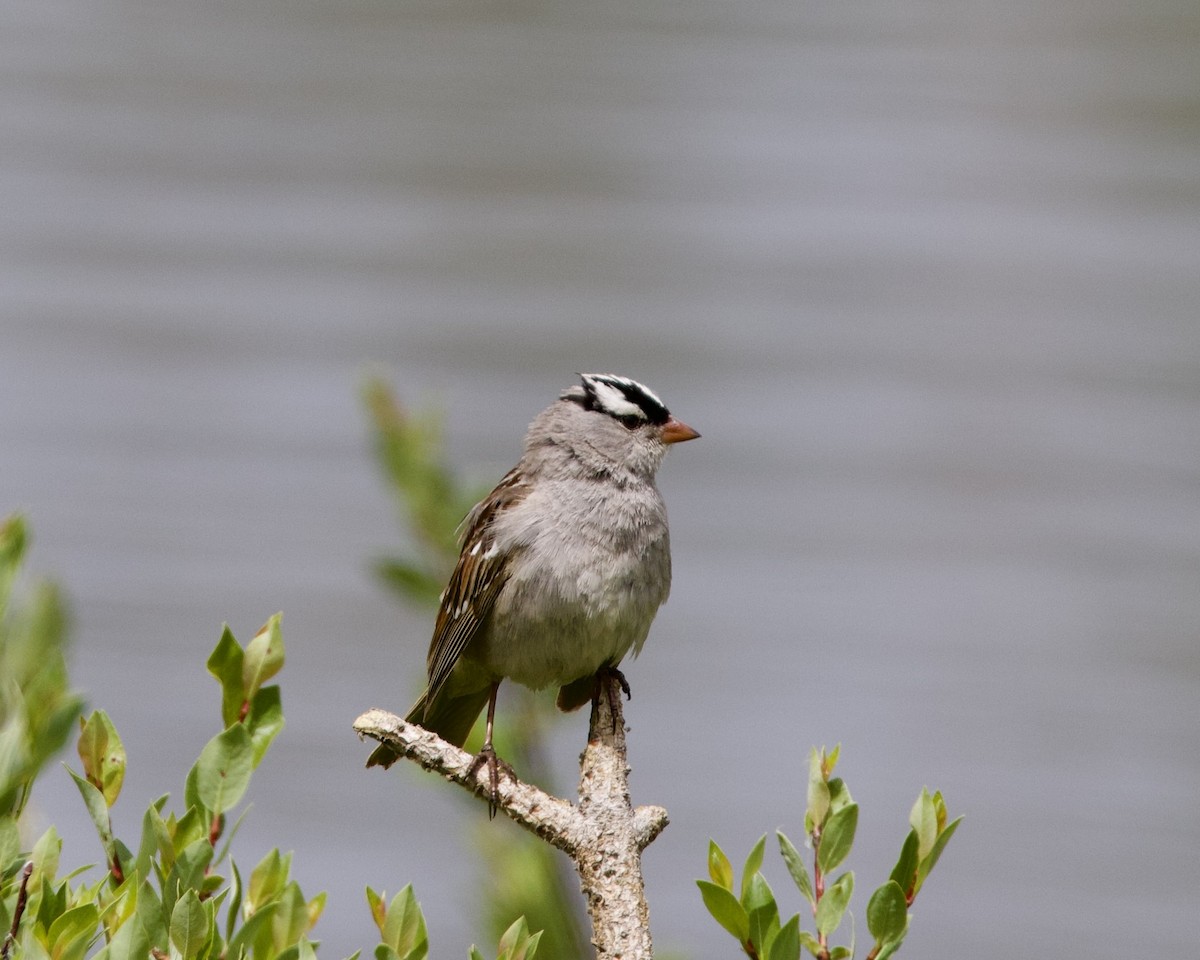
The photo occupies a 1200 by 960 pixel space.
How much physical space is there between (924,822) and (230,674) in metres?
0.79

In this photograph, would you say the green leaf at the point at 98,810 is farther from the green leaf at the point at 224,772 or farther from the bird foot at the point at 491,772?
the bird foot at the point at 491,772

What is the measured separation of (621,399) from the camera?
358 cm

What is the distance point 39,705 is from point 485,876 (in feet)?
3.78

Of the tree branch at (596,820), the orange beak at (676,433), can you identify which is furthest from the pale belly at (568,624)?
the tree branch at (596,820)

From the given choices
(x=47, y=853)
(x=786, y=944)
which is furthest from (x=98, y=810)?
(x=786, y=944)

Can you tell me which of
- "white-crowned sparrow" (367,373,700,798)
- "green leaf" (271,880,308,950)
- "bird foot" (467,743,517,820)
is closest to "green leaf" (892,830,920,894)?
"bird foot" (467,743,517,820)

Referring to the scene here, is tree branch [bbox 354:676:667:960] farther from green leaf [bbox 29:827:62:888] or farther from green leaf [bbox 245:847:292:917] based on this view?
green leaf [bbox 29:827:62:888]

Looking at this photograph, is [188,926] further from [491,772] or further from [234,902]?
[491,772]

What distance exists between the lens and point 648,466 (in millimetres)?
3564

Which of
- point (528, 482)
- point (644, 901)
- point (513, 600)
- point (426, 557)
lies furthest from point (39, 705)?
point (528, 482)

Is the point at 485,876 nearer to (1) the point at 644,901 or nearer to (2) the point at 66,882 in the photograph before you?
(1) the point at 644,901

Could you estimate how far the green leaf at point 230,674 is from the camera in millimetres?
1548

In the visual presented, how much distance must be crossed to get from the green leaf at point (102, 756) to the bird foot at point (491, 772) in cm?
46

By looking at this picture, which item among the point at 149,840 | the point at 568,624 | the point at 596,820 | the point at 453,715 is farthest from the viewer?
the point at 453,715
